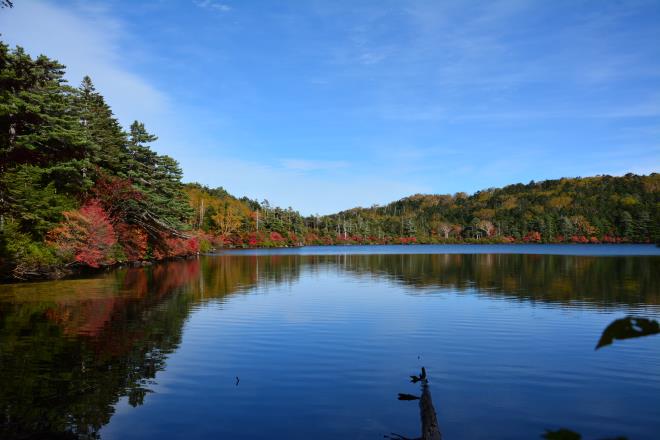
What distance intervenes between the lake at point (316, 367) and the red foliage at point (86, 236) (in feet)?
32.6

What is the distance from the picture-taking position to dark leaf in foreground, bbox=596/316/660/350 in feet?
6.31

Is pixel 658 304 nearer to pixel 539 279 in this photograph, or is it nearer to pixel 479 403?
pixel 539 279

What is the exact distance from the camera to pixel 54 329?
56.0 feet

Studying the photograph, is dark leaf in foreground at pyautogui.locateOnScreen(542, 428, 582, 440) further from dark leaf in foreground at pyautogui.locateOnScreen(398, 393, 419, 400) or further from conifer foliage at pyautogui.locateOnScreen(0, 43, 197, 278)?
conifer foliage at pyautogui.locateOnScreen(0, 43, 197, 278)

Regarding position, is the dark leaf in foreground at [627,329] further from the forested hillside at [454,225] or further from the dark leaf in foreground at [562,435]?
the forested hillside at [454,225]

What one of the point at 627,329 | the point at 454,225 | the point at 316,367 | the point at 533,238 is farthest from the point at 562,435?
the point at 454,225

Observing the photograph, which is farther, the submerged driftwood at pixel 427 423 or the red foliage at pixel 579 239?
the red foliage at pixel 579 239

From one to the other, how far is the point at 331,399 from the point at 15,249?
85.5 feet

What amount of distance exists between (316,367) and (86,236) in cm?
3132

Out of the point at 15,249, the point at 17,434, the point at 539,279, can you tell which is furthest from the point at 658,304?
the point at 15,249

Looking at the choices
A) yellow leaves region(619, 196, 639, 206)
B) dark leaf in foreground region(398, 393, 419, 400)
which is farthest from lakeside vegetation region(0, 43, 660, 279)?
yellow leaves region(619, 196, 639, 206)

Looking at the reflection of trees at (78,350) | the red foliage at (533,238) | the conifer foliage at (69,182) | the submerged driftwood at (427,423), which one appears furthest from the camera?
the red foliage at (533,238)

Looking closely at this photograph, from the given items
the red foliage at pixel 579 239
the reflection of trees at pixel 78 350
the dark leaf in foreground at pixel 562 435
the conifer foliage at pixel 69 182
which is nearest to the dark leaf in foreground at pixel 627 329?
the dark leaf in foreground at pixel 562 435

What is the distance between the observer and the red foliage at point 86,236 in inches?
1403
